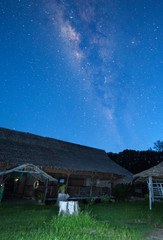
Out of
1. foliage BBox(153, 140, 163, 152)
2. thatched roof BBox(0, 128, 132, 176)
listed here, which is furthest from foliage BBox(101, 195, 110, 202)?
foliage BBox(153, 140, 163, 152)

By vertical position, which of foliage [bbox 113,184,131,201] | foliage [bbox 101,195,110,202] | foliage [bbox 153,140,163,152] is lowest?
foliage [bbox 101,195,110,202]

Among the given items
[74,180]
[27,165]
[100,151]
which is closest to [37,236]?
[27,165]

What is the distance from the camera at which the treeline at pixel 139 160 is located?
31.4 m

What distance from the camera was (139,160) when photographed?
3219 cm

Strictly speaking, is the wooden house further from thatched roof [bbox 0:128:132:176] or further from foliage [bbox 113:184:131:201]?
foliage [bbox 113:184:131:201]

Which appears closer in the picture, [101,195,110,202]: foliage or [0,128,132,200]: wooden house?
[0,128,132,200]: wooden house

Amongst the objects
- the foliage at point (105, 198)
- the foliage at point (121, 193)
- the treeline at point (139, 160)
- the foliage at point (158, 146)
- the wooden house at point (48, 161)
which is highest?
the foliage at point (158, 146)

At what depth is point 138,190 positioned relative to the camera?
85.4 feet

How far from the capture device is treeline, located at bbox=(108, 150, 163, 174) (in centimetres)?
3140

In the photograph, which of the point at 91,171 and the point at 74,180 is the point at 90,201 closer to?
the point at 91,171

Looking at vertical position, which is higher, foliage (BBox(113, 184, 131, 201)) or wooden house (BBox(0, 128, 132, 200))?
wooden house (BBox(0, 128, 132, 200))

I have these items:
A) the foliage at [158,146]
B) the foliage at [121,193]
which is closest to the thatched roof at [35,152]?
the foliage at [121,193]

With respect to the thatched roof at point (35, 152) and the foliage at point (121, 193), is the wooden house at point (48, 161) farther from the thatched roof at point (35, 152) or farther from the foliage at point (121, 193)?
the foliage at point (121, 193)

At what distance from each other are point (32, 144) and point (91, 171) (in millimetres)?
6501
